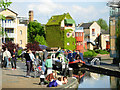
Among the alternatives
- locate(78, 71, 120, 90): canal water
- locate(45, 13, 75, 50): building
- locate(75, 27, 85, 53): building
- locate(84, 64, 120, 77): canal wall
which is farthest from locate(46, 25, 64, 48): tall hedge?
locate(78, 71, 120, 90): canal water

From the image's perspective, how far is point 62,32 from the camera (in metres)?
60.8

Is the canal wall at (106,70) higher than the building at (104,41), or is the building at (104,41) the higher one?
the building at (104,41)

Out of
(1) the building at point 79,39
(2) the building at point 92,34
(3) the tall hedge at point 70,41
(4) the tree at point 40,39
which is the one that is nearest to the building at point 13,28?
(4) the tree at point 40,39

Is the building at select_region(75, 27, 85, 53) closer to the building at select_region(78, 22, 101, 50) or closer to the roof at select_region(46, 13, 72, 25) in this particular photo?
the roof at select_region(46, 13, 72, 25)

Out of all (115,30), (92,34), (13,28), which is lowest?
(115,30)

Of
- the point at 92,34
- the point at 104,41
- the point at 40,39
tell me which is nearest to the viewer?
the point at 40,39

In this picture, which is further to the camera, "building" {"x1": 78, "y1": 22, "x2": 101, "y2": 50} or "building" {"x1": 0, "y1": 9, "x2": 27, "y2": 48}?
"building" {"x1": 78, "y1": 22, "x2": 101, "y2": 50}

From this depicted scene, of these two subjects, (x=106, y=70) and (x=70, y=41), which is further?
(x=70, y=41)

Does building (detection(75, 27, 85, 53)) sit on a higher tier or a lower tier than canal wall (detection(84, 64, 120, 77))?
higher

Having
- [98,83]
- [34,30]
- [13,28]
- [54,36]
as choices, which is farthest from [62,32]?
[98,83]

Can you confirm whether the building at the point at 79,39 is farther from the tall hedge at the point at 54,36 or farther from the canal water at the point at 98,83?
the canal water at the point at 98,83

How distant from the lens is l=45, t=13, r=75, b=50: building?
60866 mm

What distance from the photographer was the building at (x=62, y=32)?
60866 mm

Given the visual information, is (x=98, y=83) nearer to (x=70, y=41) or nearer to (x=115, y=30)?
(x=115, y=30)
